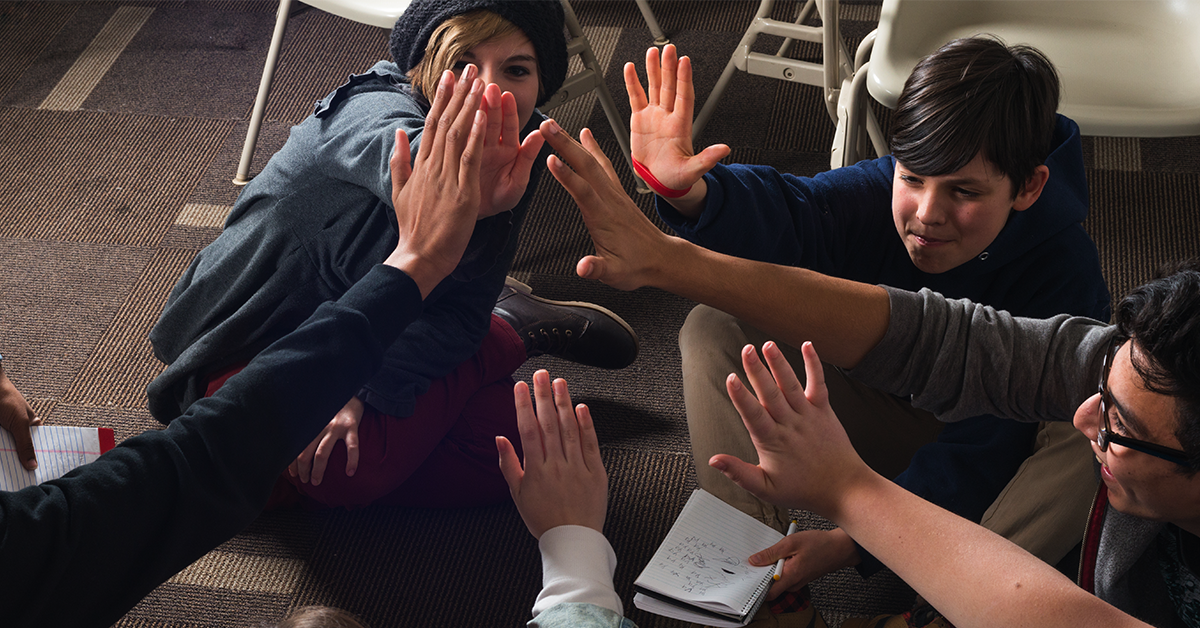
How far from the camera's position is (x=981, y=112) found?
1.26m

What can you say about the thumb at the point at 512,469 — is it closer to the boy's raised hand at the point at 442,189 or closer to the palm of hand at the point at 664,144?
the boy's raised hand at the point at 442,189

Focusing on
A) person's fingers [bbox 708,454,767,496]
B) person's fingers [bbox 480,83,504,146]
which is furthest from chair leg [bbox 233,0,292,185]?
person's fingers [bbox 708,454,767,496]

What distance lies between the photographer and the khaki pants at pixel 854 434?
4.31 ft

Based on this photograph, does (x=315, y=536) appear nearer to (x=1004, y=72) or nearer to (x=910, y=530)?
(x=910, y=530)

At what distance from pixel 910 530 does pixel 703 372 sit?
2.06 feet

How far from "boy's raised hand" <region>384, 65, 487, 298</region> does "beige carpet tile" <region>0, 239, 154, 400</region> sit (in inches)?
47.1

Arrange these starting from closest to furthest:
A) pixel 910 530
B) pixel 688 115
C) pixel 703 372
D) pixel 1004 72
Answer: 1. pixel 910 530
2. pixel 1004 72
3. pixel 688 115
4. pixel 703 372

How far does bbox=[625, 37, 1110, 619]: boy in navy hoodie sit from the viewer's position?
1288 mm

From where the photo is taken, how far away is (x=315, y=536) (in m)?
1.65

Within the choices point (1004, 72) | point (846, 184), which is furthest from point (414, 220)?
point (1004, 72)

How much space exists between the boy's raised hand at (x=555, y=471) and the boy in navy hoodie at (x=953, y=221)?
0.41m

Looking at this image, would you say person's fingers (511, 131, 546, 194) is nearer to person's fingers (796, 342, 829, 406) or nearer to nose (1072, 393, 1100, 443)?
person's fingers (796, 342, 829, 406)

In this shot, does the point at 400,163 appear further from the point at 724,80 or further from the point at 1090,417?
the point at 724,80

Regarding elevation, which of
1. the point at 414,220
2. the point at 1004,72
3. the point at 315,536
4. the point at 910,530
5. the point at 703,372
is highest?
the point at 1004,72
